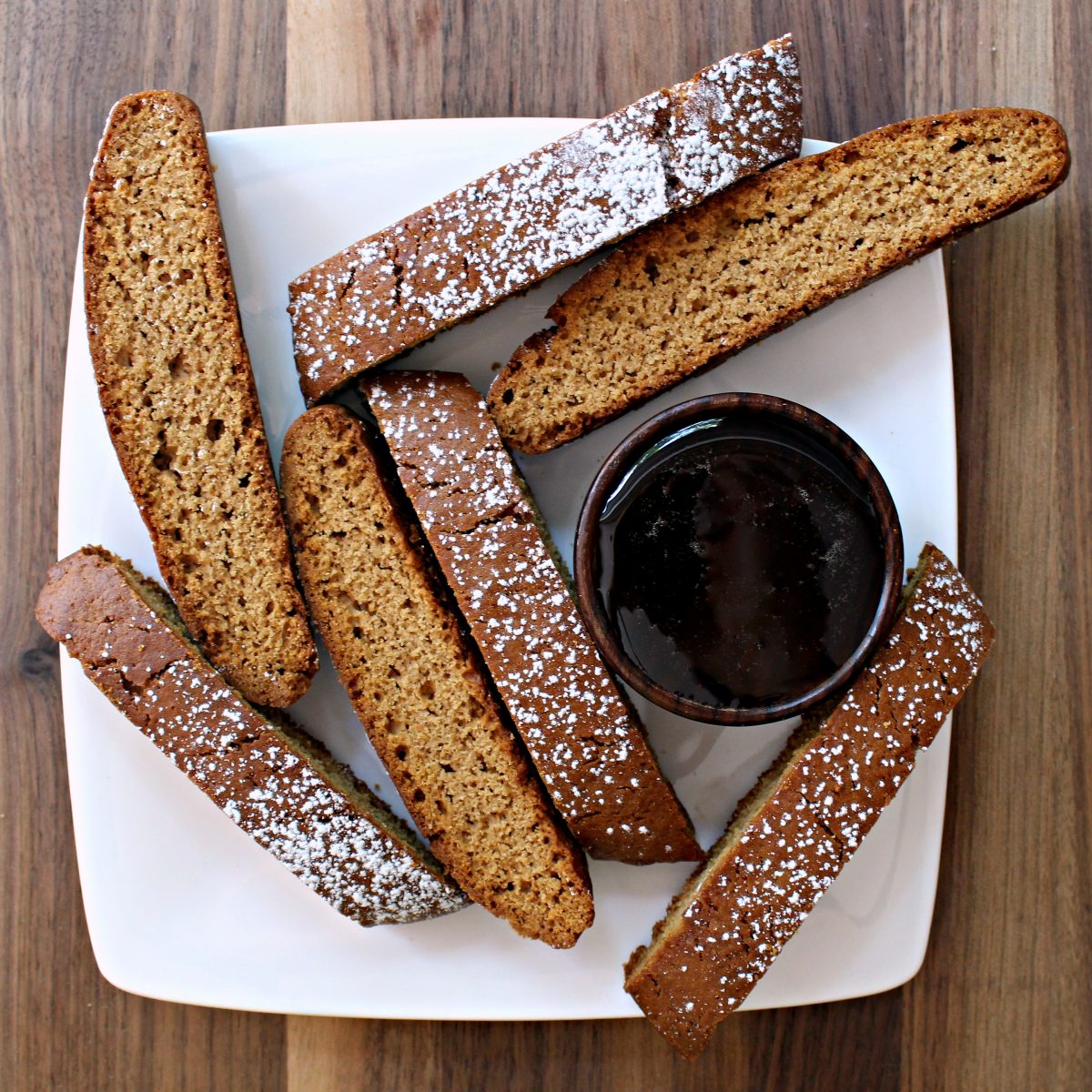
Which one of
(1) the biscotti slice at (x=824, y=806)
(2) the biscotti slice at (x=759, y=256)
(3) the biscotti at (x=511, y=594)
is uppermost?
A: (2) the biscotti slice at (x=759, y=256)

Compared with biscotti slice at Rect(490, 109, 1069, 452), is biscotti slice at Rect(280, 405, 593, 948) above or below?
below

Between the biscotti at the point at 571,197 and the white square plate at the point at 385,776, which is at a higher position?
the biscotti at the point at 571,197

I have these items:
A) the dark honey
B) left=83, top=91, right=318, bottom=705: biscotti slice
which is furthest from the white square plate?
the dark honey

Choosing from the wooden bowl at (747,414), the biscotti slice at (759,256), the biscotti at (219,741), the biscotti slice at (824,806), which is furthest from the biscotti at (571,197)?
the biscotti slice at (824,806)

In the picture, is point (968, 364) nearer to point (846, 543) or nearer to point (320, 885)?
point (846, 543)

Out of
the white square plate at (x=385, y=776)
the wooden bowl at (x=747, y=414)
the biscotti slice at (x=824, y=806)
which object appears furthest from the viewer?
the white square plate at (x=385, y=776)

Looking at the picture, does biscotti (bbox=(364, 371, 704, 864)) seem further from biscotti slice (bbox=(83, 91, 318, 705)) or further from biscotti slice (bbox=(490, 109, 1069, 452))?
biscotti slice (bbox=(83, 91, 318, 705))

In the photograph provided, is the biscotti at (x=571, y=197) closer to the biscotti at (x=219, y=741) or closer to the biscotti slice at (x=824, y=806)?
the biscotti at (x=219, y=741)
